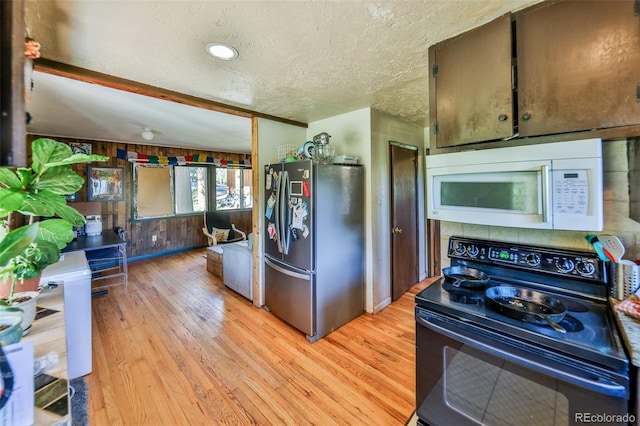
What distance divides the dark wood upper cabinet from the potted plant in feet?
5.86

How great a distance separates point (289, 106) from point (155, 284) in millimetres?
3343

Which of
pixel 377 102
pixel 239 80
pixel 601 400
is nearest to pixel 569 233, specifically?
pixel 601 400

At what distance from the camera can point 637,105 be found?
1.02 m

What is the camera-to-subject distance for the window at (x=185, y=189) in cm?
542

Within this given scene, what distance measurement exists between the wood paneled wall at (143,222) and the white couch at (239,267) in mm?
2704

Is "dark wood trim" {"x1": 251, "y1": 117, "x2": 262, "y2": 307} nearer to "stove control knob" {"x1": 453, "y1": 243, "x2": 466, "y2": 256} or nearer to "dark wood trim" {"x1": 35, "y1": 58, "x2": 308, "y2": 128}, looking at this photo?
"dark wood trim" {"x1": 35, "y1": 58, "x2": 308, "y2": 128}

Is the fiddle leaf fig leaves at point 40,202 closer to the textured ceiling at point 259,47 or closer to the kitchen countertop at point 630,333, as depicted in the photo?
the textured ceiling at point 259,47

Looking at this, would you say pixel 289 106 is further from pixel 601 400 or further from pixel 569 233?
pixel 601 400

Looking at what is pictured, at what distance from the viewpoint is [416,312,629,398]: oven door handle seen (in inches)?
33.4

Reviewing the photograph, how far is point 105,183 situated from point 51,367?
206 inches

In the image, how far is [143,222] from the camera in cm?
547

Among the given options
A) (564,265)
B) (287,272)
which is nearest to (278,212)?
(287,272)

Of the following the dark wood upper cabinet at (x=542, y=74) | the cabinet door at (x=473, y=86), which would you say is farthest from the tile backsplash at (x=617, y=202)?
the cabinet door at (x=473, y=86)

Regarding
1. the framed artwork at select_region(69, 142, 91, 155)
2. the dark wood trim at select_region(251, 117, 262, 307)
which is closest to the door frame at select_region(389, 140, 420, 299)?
the dark wood trim at select_region(251, 117, 262, 307)
